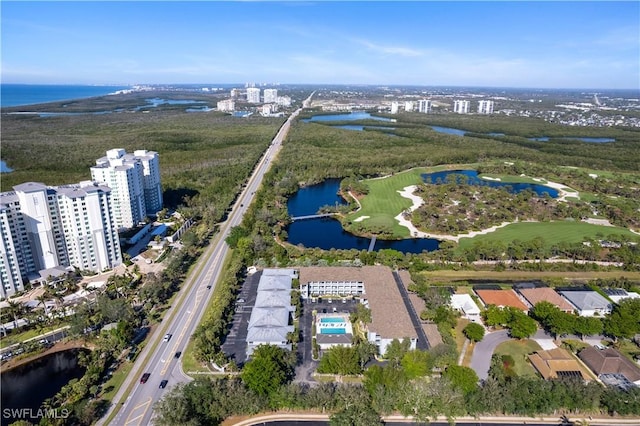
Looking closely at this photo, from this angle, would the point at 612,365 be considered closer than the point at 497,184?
Yes

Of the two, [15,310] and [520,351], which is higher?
[15,310]

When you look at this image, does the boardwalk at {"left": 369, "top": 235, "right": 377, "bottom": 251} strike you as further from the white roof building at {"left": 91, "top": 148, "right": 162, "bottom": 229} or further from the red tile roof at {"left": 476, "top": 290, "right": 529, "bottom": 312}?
the white roof building at {"left": 91, "top": 148, "right": 162, "bottom": 229}

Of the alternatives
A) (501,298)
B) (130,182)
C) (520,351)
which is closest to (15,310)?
(130,182)

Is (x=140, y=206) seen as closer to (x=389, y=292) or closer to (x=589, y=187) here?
(x=389, y=292)

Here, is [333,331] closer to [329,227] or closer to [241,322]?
[241,322]

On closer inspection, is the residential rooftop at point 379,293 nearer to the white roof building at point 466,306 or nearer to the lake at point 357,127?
the white roof building at point 466,306

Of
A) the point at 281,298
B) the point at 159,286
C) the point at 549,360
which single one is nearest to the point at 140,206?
the point at 159,286
